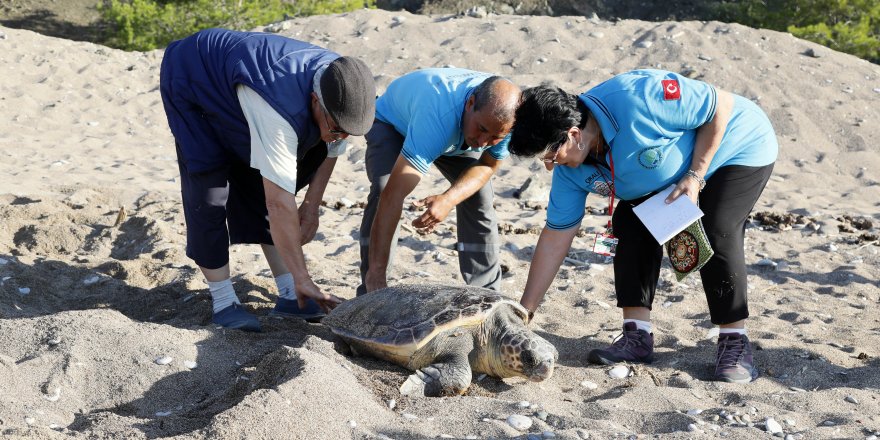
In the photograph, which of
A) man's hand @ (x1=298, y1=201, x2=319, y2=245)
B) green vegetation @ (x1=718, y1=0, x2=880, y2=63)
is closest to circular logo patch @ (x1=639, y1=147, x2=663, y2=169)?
man's hand @ (x1=298, y1=201, x2=319, y2=245)

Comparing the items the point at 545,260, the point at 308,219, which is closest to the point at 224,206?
the point at 308,219

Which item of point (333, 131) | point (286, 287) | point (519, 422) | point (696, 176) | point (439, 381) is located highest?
point (333, 131)

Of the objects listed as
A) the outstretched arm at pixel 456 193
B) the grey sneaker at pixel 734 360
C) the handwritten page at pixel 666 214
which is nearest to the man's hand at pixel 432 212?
the outstretched arm at pixel 456 193

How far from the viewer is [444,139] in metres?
3.41

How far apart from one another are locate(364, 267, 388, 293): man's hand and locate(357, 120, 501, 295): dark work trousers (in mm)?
211

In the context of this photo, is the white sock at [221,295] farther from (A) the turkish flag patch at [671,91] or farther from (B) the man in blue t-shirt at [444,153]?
(A) the turkish flag patch at [671,91]

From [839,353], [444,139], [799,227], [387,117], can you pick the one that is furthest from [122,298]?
[799,227]

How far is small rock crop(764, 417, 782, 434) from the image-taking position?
8.72ft

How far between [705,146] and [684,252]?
431 mm

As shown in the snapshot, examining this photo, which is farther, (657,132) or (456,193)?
(456,193)

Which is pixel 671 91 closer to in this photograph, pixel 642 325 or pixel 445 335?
pixel 642 325

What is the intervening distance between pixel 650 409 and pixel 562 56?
7.27m

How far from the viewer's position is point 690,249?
3287 millimetres

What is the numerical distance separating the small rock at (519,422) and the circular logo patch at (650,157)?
43.9 inches
